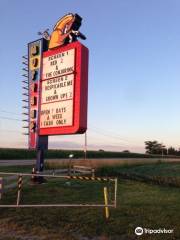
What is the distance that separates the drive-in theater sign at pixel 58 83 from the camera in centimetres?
1939

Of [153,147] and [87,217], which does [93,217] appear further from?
[153,147]

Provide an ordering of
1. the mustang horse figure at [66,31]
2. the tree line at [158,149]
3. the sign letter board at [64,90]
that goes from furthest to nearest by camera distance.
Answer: the tree line at [158,149] < the mustang horse figure at [66,31] < the sign letter board at [64,90]

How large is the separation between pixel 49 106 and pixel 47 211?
7.11 m

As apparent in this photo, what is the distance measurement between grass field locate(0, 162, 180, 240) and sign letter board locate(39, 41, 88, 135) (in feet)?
10.2

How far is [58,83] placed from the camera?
20.5 metres

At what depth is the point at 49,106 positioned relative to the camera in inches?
814

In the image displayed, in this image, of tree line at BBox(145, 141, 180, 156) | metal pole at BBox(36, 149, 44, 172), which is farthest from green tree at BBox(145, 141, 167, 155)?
metal pole at BBox(36, 149, 44, 172)

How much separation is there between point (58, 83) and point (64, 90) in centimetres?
65

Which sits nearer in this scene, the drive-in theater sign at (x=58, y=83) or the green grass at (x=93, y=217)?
the green grass at (x=93, y=217)
